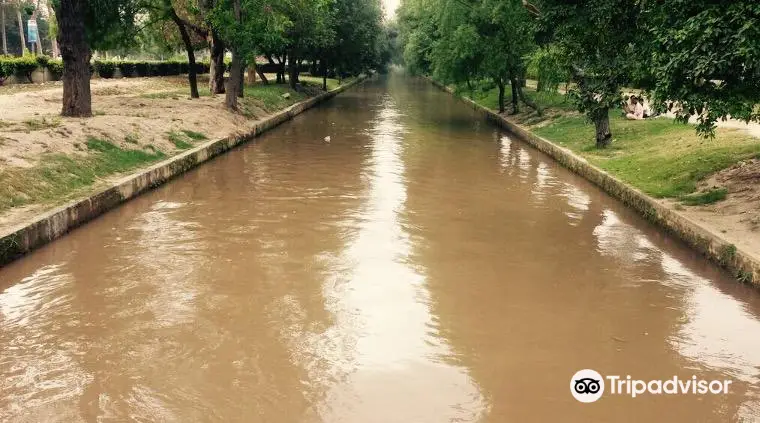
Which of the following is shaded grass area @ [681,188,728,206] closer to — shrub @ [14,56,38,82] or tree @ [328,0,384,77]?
shrub @ [14,56,38,82]

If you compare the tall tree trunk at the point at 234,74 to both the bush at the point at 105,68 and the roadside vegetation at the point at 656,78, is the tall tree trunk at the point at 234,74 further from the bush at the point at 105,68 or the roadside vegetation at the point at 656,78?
the bush at the point at 105,68

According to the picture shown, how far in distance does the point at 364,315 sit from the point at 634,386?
9.42 ft

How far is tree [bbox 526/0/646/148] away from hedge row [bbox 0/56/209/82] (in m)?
27.9

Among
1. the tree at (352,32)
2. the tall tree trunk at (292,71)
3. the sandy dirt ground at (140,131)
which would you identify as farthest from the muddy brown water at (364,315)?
the tree at (352,32)

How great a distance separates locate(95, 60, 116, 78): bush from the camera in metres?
41.1

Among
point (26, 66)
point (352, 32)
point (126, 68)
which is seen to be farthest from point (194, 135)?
point (352, 32)

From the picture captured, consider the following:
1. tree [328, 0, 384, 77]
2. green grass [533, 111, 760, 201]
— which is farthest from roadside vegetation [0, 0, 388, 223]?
green grass [533, 111, 760, 201]

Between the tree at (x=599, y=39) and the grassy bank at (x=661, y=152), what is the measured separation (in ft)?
6.11

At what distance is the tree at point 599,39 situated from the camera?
1261cm

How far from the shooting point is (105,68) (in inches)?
1629

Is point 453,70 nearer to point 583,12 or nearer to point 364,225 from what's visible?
point 583,12

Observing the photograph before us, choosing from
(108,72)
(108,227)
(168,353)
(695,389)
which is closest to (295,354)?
(168,353)

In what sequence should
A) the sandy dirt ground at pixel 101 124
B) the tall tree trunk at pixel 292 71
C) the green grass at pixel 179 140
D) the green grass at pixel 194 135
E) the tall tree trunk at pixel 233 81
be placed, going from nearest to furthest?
the sandy dirt ground at pixel 101 124, the green grass at pixel 179 140, the green grass at pixel 194 135, the tall tree trunk at pixel 233 81, the tall tree trunk at pixel 292 71

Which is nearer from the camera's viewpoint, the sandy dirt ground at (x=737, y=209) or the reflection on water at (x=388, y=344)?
the reflection on water at (x=388, y=344)
